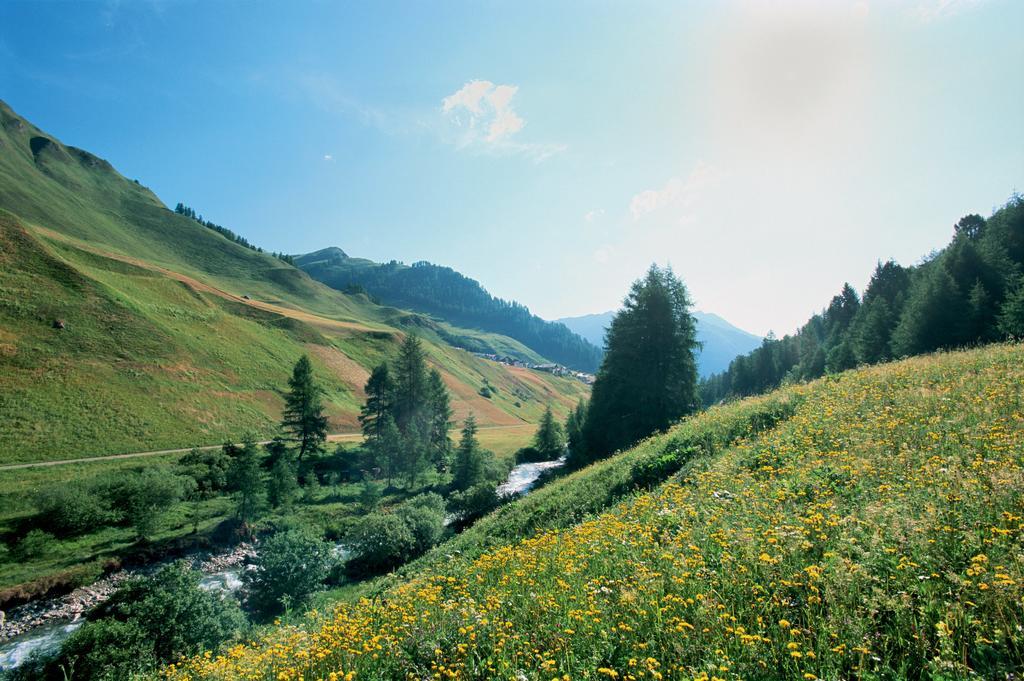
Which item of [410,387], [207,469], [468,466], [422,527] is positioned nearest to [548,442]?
[468,466]

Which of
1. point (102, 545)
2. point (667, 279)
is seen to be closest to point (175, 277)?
point (102, 545)

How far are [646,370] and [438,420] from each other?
1843 inches

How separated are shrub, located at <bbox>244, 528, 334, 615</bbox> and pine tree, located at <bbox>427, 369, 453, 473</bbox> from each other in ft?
122

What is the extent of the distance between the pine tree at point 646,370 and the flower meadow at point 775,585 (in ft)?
60.1

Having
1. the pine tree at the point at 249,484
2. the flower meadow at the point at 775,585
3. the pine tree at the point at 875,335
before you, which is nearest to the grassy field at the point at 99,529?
the pine tree at the point at 249,484

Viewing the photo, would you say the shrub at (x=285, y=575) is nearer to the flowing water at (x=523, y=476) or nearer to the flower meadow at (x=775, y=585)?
the flower meadow at (x=775, y=585)

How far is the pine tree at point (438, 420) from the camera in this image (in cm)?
6506

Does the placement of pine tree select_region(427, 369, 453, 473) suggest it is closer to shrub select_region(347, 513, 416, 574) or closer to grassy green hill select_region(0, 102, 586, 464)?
grassy green hill select_region(0, 102, 586, 464)

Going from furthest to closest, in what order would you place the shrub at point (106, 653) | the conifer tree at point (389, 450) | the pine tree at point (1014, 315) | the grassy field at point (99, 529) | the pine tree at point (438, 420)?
the pine tree at point (438, 420)
the conifer tree at point (389, 450)
the pine tree at point (1014, 315)
the grassy field at point (99, 529)
the shrub at point (106, 653)

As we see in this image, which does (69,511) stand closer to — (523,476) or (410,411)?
(410,411)

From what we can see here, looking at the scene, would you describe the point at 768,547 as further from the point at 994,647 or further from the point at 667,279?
the point at 667,279

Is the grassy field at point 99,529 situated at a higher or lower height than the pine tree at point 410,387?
lower

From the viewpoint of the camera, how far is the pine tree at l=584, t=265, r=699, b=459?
28.0 meters

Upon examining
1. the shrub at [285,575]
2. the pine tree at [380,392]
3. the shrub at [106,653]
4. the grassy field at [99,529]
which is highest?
the pine tree at [380,392]
